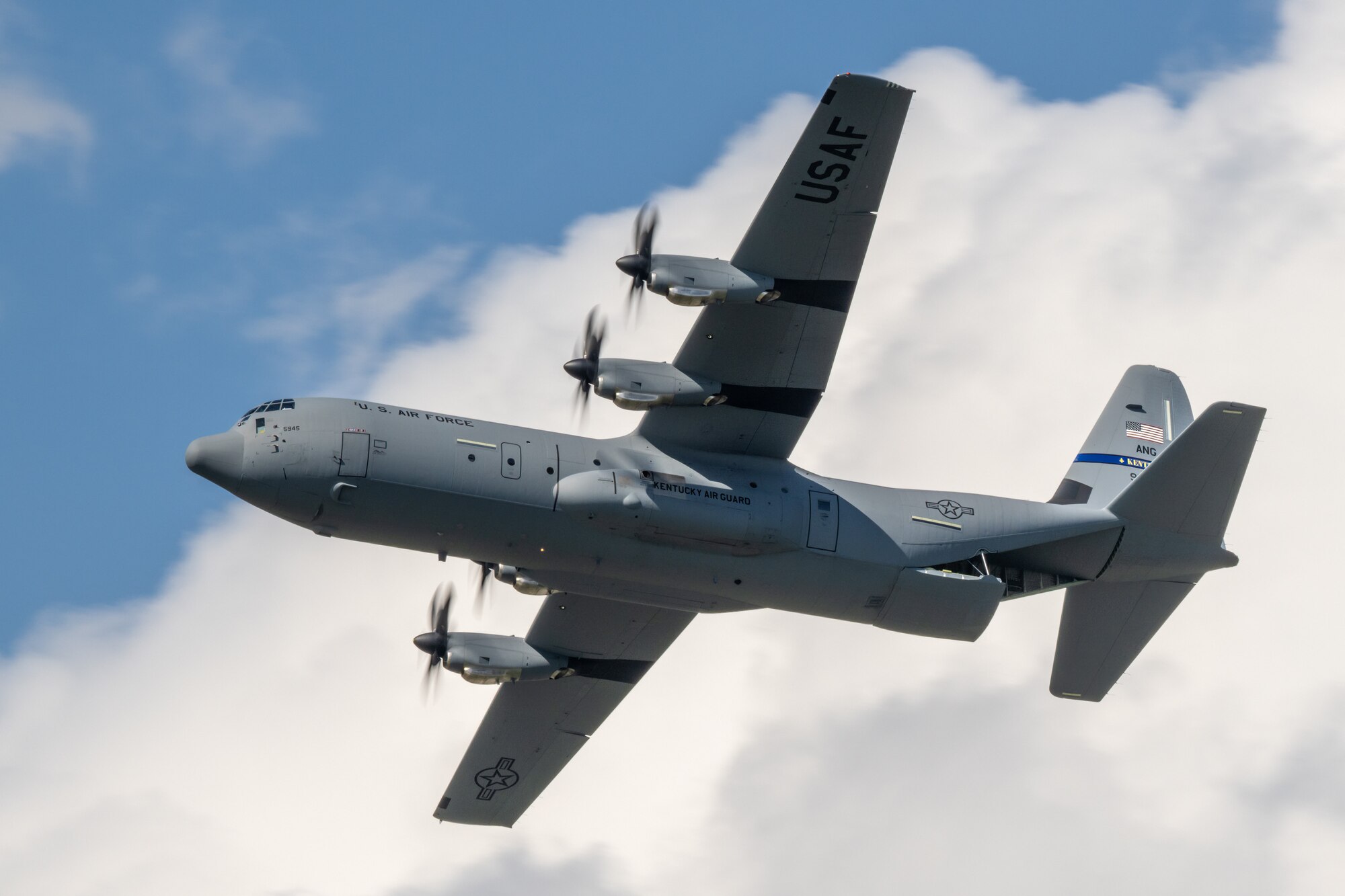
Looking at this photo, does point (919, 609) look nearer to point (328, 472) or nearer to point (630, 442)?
point (630, 442)

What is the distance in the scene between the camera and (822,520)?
28.7 m

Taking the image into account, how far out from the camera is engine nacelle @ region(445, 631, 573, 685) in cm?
3195

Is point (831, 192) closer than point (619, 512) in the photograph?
Yes

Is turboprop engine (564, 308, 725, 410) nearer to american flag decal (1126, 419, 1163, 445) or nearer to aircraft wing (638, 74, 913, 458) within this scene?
aircraft wing (638, 74, 913, 458)

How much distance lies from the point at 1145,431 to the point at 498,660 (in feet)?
44.6

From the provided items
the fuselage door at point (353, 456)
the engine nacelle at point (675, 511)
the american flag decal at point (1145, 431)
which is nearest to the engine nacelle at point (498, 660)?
the engine nacelle at point (675, 511)

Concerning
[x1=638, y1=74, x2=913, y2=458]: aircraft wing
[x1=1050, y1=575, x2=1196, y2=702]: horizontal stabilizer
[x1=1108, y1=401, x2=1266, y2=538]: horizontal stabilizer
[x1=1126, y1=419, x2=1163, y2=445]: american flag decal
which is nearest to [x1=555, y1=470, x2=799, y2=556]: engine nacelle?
[x1=638, y1=74, x2=913, y2=458]: aircraft wing

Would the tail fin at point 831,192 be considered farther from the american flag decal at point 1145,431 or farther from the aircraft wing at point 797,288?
the american flag decal at point 1145,431

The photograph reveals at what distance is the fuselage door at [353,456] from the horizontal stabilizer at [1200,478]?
13.2 metres

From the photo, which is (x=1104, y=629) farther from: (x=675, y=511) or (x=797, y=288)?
(x=797, y=288)

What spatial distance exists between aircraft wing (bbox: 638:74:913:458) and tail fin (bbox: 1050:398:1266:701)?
21.4 ft

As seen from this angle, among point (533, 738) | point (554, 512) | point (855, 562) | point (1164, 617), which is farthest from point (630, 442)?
point (1164, 617)

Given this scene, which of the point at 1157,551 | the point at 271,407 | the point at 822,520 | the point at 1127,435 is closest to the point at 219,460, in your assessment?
the point at 271,407

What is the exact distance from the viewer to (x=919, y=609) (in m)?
29.4
